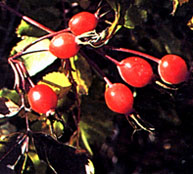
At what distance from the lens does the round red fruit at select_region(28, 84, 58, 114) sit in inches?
37.9

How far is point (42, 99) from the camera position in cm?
96

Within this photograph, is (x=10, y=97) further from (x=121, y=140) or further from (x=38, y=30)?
(x=121, y=140)

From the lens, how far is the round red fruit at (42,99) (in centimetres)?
96

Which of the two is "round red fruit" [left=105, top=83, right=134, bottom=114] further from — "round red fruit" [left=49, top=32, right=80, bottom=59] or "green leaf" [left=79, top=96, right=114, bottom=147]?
"green leaf" [left=79, top=96, right=114, bottom=147]

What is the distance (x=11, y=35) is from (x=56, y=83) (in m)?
0.51

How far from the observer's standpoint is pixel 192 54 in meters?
1.27

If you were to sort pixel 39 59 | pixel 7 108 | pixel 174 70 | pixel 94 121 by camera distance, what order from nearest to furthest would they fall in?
1. pixel 174 70
2. pixel 7 108
3. pixel 39 59
4. pixel 94 121

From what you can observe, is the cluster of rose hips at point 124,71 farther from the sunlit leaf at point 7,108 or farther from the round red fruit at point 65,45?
the sunlit leaf at point 7,108

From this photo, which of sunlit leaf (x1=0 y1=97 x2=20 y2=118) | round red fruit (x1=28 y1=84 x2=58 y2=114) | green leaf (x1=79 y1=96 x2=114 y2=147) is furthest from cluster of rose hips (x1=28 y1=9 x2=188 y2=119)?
green leaf (x1=79 y1=96 x2=114 y2=147)

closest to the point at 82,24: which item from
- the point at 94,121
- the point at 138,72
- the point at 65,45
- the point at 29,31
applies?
the point at 65,45

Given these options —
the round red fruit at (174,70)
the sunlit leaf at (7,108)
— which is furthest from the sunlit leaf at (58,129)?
the round red fruit at (174,70)

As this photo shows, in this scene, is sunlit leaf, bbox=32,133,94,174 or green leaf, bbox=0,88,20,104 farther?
green leaf, bbox=0,88,20,104

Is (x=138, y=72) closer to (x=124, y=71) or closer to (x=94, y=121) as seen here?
(x=124, y=71)

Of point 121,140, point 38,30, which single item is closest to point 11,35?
point 38,30
